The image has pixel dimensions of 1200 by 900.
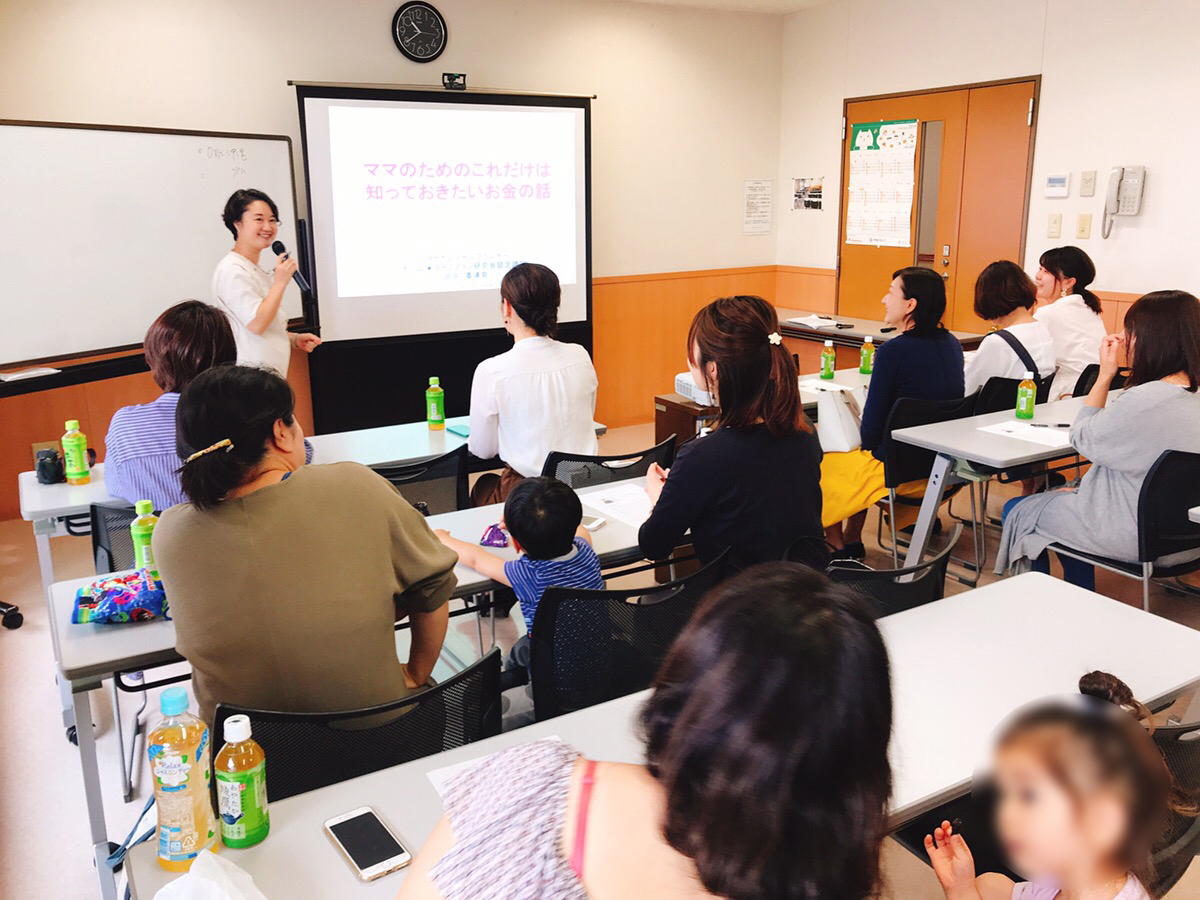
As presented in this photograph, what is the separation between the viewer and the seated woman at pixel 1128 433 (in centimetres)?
289

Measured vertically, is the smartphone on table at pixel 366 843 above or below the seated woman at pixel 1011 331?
below

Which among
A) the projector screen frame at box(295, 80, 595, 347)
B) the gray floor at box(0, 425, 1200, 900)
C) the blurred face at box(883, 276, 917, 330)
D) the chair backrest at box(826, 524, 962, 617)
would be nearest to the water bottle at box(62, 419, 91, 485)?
the gray floor at box(0, 425, 1200, 900)

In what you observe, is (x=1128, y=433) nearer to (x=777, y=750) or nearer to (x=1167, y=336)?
(x=1167, y=336)

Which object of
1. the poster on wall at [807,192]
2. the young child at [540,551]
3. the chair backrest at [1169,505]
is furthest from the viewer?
the poster on wall at [807,192]

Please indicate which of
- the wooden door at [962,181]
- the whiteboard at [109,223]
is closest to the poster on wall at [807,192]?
the wooden door at [962,181]

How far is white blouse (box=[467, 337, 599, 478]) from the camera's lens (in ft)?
10.4

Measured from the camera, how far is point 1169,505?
9.66ft

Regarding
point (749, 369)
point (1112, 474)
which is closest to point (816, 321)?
point (1112, 474)

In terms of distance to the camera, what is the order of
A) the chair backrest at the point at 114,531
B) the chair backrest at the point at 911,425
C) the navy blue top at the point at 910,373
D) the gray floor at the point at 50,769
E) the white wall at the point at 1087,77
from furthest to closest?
the white wall at the point at 1087,77 → the navy blue top at the point at 910,373 → the chair backrest at the point at 911,425 → the chair backrest at the point at 114,531 → the gray floor at the point at 50,769

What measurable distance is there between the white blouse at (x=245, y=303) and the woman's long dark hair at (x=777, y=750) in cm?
362

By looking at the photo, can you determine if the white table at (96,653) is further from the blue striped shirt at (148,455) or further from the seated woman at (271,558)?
the blue striped shirt at (148,455)

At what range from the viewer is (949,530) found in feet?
15.6

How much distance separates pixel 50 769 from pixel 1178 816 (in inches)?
111

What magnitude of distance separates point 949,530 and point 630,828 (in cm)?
433
